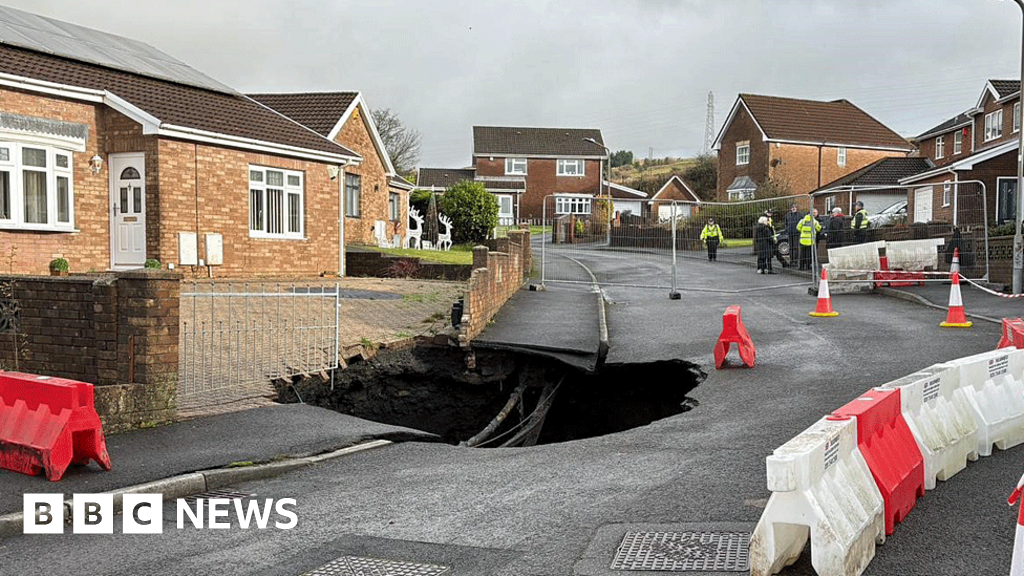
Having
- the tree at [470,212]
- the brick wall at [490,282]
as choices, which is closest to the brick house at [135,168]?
the brick wall at [490,282]

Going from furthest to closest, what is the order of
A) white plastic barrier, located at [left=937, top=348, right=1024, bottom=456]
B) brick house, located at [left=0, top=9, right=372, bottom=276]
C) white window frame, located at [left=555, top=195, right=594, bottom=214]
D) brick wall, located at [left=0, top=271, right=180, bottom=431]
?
white window frame, located at [left=555, top=195, right=594, bottom=214]
brick house, located at [left=0, top=9, right=372, bottom=276]
brick wall, located at [left=0, top=271, right=180, bottom=431]
white plastic barrier, located at [left=937, top=348, right=1024, bottom=456]

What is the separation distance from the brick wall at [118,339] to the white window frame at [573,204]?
55.9ft

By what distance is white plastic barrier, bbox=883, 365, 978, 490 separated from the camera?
5.88 m

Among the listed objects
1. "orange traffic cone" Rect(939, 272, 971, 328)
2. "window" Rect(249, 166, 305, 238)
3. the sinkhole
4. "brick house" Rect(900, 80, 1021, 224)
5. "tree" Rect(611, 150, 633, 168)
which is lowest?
the sinkhole

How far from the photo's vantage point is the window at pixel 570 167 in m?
72.4

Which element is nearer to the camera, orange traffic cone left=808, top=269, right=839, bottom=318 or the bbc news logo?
the bbc news logo

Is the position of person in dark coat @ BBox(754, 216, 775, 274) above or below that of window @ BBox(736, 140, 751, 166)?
below

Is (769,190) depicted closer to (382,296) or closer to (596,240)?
(596,240)

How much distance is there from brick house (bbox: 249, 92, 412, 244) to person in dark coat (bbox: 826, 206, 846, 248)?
1538 cm

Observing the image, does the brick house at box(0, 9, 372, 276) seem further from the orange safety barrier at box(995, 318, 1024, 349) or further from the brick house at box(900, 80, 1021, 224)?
the brick house at box(900, 80, 1021, 224)

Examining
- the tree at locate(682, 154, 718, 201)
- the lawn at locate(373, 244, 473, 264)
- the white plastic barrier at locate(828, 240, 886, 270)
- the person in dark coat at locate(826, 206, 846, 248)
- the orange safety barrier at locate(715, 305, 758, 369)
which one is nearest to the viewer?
the orange safety barrier at locate(715, 305, 758, 369)

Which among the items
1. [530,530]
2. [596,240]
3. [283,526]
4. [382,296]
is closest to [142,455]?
[283,526]

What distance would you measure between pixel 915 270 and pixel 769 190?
30.8 meters

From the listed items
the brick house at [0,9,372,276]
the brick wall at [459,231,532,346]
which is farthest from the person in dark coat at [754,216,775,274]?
the brick house at [0,9,372,276]
